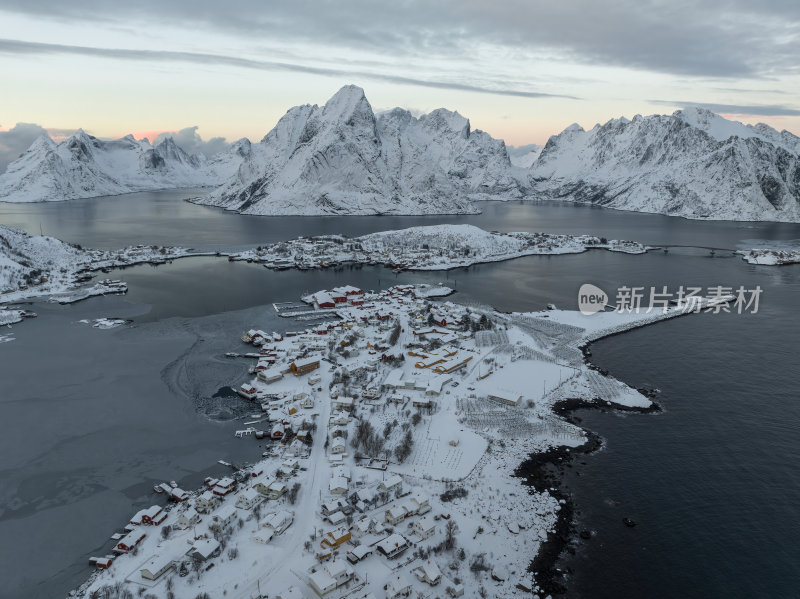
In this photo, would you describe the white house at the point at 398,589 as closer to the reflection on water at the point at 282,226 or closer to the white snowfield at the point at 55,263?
the white snowfield at the point at 55,263

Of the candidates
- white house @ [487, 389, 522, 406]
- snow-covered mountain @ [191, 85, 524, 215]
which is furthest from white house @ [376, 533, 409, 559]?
snow-covered mountain @ [191, 85, 524, 215]

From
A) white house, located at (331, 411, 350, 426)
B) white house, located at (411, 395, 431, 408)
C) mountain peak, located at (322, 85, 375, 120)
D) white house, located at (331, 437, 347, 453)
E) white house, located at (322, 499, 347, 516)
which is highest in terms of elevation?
mountain peak, located at (322, 85, 375, 120)

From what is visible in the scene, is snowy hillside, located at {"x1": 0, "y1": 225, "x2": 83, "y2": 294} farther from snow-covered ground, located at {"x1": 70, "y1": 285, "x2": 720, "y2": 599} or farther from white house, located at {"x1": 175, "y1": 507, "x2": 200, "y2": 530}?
white house, located at {"x1": 175, "y1": 507, "x2": 200, "y2": 530}

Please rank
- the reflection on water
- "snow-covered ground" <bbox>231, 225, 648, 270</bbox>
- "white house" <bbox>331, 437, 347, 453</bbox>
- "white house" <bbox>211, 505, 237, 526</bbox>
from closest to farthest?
"white house" <bbox>211, 505, 237, 526</bbox>, "white house" <bbox>331, 437, 347, 453</bbox>, "snow-covered ground" <bbox>231, 225, 648, 270</bbox>, the reflection on water

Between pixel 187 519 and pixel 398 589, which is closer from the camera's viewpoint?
pixel 398 589

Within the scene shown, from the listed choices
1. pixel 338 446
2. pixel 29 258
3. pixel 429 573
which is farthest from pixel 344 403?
pixel 29 258

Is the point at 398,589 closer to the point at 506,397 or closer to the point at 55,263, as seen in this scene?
the point at 506,397

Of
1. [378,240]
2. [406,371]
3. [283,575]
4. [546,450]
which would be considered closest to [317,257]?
[378,240]
